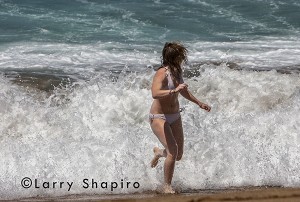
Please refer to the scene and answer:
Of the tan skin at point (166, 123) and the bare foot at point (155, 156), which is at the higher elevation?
the tan skin at point (166, 123)

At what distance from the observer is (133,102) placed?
10664 mm

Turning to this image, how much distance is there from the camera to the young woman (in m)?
6.70

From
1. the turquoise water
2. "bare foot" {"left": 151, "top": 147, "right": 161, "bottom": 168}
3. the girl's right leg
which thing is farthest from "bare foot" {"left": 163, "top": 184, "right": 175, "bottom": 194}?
the turquoise water

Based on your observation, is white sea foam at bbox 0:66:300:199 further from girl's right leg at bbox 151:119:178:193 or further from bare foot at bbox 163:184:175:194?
girl's right leg at bbox 151:119:178:193

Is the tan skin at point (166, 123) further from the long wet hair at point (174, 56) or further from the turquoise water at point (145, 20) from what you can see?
the turquoise water at point (145, 20)

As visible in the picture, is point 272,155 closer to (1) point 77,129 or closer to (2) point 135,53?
(1) point 77,129

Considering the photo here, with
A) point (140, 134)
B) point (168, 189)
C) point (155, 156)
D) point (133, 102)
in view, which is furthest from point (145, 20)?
point (168, 189)

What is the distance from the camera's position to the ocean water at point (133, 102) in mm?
7945

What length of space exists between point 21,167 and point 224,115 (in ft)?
11.0

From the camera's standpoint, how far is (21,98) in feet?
35.6

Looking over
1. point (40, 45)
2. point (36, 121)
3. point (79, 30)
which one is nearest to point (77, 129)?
point (36, 121)

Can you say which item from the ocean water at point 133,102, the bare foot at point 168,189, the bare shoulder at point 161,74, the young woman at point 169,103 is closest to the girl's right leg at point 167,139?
the young woman at point 169,103

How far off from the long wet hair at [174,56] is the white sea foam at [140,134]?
144 centimetres

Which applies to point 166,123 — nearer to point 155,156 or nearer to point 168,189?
point 155,156
